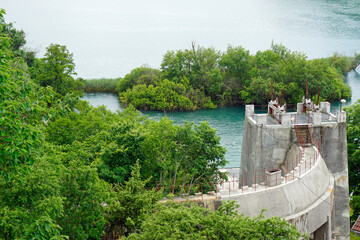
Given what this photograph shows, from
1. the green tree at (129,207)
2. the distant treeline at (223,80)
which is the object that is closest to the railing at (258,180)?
the green tree at (129,207)

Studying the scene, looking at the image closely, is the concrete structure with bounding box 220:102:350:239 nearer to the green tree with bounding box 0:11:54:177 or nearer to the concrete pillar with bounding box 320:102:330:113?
the concrete pillar with bounding box 320:102:330:113

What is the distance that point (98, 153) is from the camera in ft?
102

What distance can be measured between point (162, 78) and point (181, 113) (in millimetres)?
10821

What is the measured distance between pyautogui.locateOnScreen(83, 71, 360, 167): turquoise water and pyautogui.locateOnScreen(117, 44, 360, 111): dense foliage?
221cm

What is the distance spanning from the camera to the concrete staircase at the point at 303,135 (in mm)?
33781

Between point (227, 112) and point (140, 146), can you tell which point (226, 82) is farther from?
point (140, 146)

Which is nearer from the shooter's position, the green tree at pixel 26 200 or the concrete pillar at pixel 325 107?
the green tree at pixel 26 200

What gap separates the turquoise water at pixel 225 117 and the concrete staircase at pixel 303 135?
19629mm

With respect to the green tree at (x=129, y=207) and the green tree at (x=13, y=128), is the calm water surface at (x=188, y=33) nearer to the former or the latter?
the green tree at (x=129, y=207)

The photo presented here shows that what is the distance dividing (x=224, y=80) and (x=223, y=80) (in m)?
0.19

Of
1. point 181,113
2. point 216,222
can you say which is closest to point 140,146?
point 216,222

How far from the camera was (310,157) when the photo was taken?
3166 cm

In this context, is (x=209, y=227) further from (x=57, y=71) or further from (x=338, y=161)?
(x=57, y=71)

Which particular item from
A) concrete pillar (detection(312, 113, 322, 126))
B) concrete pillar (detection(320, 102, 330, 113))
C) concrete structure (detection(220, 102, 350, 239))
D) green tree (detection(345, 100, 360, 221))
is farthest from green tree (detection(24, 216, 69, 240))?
green tree (detection(345, 100, 360, 221))
